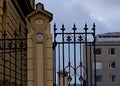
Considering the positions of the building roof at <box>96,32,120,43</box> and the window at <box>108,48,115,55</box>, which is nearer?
the window at <box>108,48,115,55</box>

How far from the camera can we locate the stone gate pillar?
1289 centimetres

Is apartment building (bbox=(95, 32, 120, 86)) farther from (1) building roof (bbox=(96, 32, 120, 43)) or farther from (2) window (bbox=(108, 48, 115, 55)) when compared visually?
(1) building roof (bbox=(96, 32, 120, 43))

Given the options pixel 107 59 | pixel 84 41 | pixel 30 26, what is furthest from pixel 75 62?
pixel 107 59

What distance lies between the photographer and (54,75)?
13219mm

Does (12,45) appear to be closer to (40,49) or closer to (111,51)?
(40,49)

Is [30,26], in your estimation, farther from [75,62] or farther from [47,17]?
[75,62]

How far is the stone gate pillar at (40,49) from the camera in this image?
42.3ft

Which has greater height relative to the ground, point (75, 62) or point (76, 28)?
point (76, 28)

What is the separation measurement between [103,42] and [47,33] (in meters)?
77.9

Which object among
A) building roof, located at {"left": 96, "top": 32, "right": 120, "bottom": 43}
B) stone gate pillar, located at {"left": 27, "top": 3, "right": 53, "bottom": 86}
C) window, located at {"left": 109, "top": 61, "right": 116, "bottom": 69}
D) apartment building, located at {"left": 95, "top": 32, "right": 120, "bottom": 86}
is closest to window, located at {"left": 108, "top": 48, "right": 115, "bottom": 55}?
apartment building, located at {"left": 95, "top": 32, "right": 120, "bottom": 86}

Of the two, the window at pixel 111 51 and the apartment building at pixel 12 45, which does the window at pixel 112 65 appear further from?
the apartment building at pixel 12 45

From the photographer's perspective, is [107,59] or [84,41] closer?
[84,41]

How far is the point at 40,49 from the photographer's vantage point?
1291 cm

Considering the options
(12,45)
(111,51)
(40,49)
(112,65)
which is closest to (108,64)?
(112,65)
